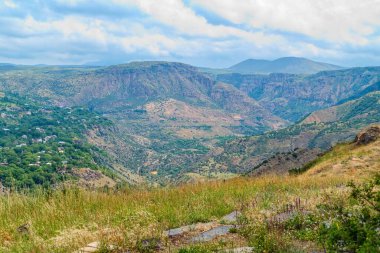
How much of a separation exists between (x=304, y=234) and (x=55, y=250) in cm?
582

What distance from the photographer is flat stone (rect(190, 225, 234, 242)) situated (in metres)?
9.55

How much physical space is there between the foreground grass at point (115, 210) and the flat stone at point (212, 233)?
1.00m

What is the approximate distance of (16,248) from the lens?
862 centimetres

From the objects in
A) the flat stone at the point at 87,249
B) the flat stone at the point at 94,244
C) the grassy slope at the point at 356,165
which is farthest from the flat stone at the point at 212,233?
the grassy slope at the point at 356,165

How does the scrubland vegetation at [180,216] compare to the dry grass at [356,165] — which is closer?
the scrubland vegetation at [180,216]

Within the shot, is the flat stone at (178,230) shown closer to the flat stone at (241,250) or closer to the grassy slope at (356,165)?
the flat stone at (241,250)

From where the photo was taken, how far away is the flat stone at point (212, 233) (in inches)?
376

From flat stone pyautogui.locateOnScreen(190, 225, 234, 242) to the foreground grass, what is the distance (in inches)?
39.5

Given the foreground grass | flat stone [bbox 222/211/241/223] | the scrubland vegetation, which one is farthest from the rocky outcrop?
flat stone [bbox 222/211/241/223]

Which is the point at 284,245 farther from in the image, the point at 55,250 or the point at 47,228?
the point at 47,228

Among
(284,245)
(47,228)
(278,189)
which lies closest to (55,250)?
(47,228)

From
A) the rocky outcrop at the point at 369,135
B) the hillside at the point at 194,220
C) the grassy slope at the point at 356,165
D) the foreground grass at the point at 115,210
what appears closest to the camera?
the hillside at the point at 194,220

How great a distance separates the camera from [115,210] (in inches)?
477

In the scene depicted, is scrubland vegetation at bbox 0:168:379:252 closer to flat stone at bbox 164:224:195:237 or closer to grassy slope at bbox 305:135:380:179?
flat stone at bbox 164:224:195:237
